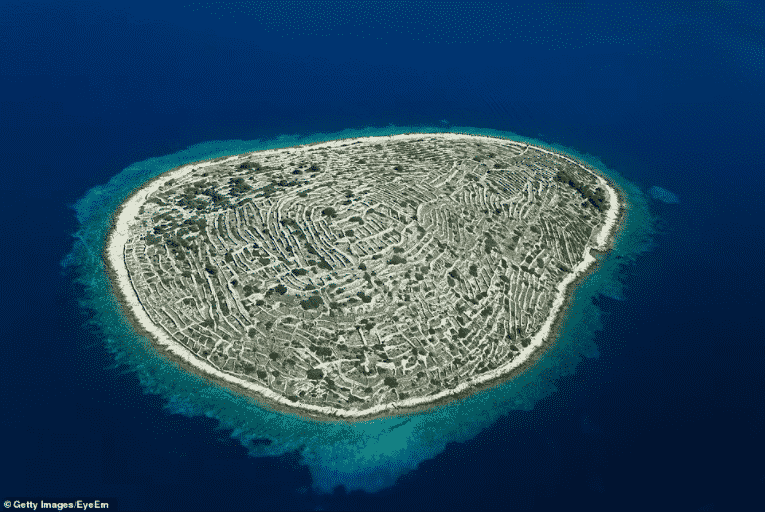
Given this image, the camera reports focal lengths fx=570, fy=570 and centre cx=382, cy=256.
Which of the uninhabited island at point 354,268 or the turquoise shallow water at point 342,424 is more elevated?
the uninhabited island at point 354,268

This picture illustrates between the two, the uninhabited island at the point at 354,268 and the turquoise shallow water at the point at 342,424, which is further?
the uninhabited island at the point at 354,268

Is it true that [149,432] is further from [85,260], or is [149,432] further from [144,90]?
[144,90]

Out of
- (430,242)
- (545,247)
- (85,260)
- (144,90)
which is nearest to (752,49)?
(545,247)

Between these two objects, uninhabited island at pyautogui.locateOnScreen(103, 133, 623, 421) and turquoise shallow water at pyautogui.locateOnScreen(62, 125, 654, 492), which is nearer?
turquoise shallow water at pyautogui.locateOnScreen(62, 125, 654, 492)

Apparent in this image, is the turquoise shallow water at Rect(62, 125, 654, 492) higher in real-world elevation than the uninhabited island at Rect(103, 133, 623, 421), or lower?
lower
